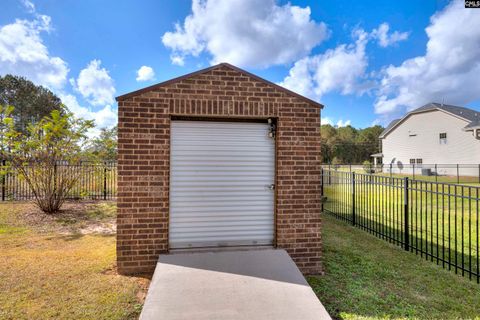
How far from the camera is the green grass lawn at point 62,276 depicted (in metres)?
2.97

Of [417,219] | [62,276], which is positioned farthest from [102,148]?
[417,219]

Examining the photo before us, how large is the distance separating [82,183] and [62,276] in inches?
255

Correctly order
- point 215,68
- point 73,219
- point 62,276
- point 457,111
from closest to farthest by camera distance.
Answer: point 62,276 → point 215,68 → point 73,219 → point 457,111

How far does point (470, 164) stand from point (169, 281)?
1166 inches

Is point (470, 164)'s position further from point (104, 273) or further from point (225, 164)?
point (104, 273)

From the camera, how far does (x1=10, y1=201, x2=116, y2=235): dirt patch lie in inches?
256

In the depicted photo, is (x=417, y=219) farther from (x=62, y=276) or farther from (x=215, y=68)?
(x=62, y=276)

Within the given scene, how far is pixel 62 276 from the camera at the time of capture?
3.83 meters

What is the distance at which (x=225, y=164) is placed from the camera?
4.06m

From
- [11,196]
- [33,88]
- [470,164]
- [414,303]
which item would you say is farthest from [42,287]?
[33,88]

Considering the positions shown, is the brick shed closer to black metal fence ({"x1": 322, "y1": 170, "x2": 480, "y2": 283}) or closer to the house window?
black metal fence ({"x1": 322, "y1": 170, "x2": 480, "y2": 283})

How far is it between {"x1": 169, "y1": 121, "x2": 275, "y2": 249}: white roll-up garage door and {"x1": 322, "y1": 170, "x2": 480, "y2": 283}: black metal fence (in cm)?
267

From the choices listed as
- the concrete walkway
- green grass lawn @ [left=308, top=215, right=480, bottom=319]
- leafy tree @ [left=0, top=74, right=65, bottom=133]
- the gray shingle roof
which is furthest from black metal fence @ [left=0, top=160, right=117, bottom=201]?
the gray shingle roof

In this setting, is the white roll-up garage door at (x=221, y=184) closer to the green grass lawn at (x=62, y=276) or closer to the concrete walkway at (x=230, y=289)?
the concrete walkway at (x=230, y=289)
